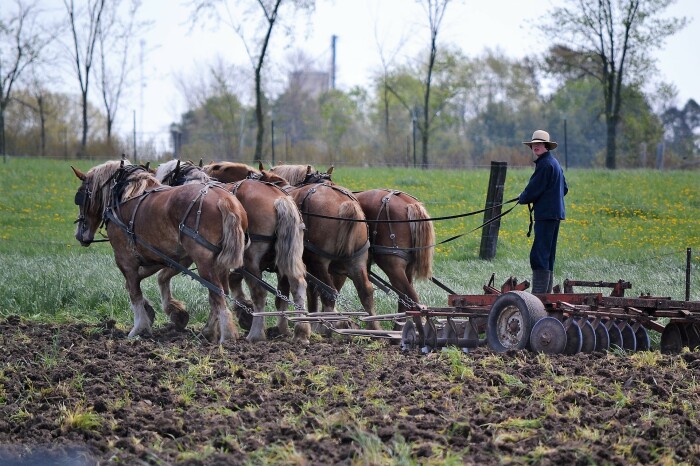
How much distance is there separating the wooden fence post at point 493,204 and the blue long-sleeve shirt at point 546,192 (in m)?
4.98

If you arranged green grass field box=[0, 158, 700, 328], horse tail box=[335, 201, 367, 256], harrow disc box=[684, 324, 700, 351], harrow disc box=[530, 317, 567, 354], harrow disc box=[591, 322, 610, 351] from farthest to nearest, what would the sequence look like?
green grass field box=[0, 158, 700, 328], horse tail box=[335, 201, 367, 256], harrow disc box=[684, 324, 700, 351], harrow disc box=[591, 322, 610, 351], harrow disc box=[530, 317, 567, 354]

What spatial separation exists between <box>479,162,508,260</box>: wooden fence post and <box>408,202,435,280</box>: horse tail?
3.62 metres

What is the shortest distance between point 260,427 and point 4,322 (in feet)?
19.5

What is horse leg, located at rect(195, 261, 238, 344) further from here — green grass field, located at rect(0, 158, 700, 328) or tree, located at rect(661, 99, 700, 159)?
tree, located at rect(661, 99, 700, 159)

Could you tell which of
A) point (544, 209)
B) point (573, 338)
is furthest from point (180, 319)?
point (573, 338)

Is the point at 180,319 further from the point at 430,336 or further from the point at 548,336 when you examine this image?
the point at 548,336

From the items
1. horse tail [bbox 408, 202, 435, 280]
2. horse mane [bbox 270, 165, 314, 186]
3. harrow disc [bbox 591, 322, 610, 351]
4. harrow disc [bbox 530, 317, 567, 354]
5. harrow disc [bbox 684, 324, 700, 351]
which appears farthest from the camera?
horse mane [bbox 270, 165, 314, 186]

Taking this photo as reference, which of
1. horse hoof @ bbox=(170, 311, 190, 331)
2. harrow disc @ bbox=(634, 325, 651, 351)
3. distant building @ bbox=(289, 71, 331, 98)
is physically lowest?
horse hoof @ bbox=(170, 311, 190, 331)

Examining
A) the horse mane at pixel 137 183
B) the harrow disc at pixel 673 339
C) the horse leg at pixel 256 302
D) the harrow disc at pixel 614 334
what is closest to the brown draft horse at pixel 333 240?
the horse leg at pixel 256 302

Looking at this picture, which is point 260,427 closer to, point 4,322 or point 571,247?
point 4,322

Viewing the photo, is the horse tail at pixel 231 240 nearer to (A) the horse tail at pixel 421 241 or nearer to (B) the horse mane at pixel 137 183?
(B) the horse mane at pixel 137 183

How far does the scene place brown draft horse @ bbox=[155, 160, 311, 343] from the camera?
9.70 meters

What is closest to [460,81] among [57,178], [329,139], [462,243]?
[329,139]

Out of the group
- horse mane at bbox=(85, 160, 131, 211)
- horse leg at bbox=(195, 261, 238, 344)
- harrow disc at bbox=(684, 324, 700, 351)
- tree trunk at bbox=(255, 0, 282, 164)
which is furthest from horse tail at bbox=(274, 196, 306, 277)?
tree trunk at bbox=(255, 0, 282, 164)
